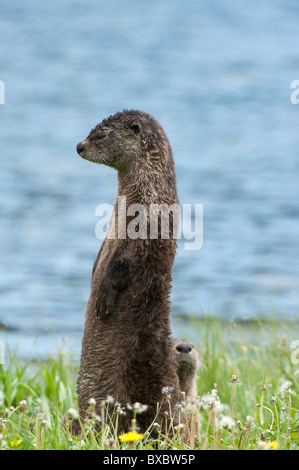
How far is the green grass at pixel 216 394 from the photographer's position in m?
3.76

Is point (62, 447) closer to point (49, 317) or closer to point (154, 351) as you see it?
point (154, 351)

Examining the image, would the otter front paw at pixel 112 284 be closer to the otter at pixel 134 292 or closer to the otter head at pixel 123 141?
the otter at pixel 134 292

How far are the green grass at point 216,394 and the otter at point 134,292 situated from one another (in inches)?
7.2

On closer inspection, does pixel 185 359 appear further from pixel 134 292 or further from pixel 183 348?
pixel 134 292

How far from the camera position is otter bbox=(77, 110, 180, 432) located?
13.9ft

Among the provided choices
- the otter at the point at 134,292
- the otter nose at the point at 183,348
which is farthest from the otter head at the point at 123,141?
the otter nose at the point at 183,348

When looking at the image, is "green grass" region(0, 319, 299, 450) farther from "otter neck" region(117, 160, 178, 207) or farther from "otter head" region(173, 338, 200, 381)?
"otter neck" region(117, 160, 178, 207)

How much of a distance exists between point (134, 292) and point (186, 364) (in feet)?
3.11

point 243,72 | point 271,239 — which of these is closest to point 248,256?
point 271,239

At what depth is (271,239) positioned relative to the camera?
1210cm


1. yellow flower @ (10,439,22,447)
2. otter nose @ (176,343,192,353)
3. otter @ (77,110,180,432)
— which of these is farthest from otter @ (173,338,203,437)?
yellow flower @ (10,439,22,447)

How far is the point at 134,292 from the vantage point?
4262 millimetres

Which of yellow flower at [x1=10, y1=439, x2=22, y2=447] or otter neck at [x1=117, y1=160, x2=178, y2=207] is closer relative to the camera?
yellow flower at [x1=10, y1=439, x2=22, y2=447]

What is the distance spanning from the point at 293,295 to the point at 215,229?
2.61 m
